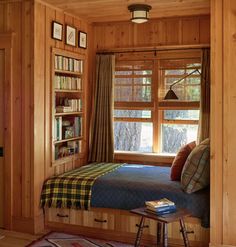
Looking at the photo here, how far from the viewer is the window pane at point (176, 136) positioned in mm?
5254

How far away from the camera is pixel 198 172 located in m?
3.85

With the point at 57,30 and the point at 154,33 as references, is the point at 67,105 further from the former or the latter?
the point at 154,33

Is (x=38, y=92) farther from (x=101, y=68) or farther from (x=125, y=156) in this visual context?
(x=125, y=156)

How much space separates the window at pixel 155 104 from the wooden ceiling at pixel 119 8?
57 centimetres

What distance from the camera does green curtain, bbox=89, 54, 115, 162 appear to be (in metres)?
5.39

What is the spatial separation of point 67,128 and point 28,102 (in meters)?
0.86

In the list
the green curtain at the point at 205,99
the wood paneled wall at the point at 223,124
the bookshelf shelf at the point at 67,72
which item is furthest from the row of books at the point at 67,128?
the wood paneled wall at the point at 223,124

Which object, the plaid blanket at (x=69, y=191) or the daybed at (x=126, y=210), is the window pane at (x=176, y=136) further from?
the plaid blanket at (x=69, y=191)

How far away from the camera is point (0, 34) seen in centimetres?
439

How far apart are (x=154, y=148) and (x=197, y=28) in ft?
5.35

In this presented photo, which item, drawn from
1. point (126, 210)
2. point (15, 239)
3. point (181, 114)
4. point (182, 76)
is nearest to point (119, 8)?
point (182, 76)

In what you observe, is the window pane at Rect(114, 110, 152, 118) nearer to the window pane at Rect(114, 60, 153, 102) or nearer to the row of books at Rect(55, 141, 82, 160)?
the window pane at Rect(114, 60, 153, 102)

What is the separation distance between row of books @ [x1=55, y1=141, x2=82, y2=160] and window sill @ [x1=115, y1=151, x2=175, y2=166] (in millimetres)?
568

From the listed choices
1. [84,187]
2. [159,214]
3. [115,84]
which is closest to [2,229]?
[84,187]
